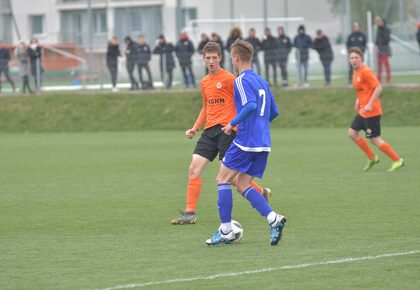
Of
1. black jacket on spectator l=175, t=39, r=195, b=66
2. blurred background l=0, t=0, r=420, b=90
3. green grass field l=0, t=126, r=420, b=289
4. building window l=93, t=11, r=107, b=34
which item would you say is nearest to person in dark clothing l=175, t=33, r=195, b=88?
black jacket on spectator l=175, t=39, r=195, b=66

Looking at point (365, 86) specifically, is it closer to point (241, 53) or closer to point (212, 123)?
point (212, 123)

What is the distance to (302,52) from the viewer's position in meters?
30.3

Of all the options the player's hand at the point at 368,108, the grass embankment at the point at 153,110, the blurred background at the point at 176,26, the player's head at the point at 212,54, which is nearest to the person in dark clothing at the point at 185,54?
the blurred background at the point at 176,26

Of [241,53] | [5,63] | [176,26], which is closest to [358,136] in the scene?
[241,53]

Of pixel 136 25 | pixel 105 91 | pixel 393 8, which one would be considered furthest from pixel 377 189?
pixel 136 25

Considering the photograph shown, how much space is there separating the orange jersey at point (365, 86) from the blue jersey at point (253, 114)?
20.9ft

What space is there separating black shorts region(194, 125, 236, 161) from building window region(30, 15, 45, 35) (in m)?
41.5

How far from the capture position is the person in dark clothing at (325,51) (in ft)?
96.9

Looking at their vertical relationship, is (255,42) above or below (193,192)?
above

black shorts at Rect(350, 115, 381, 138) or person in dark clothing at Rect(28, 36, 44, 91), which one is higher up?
person in dark clothing at Rect(28, 36, 44, 91)

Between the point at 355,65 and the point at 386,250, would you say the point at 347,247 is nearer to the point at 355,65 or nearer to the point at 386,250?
the point at 386,250

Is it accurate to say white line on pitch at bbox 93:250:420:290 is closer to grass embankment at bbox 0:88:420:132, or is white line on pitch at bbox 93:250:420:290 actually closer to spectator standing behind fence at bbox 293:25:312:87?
grass embankment at bbox 0:88:420:132

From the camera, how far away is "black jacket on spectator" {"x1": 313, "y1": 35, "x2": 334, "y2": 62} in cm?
2953

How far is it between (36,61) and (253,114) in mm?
23785
